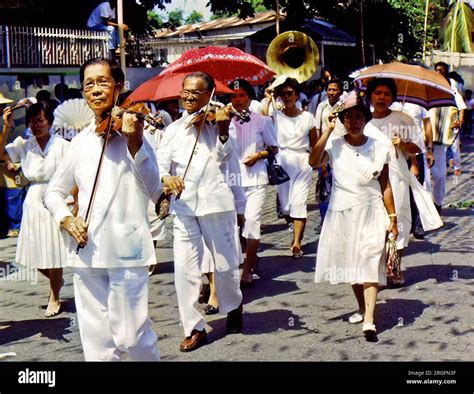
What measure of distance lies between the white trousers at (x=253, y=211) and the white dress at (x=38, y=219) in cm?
185

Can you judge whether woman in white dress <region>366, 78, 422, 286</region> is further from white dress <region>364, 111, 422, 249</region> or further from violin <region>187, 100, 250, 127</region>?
violin <region>187, 100, 250, 127</region>

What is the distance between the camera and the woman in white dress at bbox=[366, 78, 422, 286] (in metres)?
7.61

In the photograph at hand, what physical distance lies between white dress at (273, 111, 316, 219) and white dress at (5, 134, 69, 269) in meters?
3.07

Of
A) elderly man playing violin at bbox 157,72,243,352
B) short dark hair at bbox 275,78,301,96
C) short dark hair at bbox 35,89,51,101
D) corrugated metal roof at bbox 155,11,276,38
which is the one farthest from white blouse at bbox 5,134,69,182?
corrugated metal roof at bbox 155,11,276,38

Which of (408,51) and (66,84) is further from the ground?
(408,51)

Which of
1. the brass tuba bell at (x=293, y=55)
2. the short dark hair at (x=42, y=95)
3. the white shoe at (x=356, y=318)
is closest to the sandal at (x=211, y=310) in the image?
the white shoe at (x=356, y=318)

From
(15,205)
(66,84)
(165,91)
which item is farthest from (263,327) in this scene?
(66,84)

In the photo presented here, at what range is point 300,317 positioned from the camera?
6918 millimetres

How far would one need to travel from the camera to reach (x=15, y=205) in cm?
1139

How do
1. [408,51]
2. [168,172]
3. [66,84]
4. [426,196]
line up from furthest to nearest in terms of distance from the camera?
[408,51]
[66,84]
[426,196]
[168,172]

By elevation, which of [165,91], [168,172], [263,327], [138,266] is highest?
[165,91]

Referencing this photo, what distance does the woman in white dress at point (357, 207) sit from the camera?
635 centimetres
